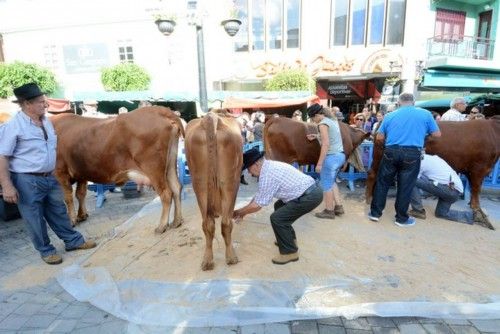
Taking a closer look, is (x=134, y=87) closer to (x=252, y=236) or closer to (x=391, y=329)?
(x=252, y=236)

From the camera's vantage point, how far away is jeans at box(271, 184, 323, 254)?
3205 millimetres

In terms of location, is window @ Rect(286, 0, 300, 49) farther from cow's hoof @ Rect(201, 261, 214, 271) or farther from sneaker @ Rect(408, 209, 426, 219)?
cow's hoof @ Rect(201, 261, 214, 271)

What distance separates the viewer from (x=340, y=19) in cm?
1581

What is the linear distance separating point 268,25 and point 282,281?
51.8 feet

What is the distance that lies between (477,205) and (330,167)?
6.95 ft

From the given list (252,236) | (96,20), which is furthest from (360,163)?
(96,20)

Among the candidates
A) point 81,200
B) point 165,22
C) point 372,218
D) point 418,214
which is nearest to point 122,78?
point 165,22

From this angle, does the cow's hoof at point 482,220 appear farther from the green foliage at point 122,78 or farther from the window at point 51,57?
the window at point 51,57

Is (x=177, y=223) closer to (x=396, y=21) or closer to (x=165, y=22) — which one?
(x=165, y=22)

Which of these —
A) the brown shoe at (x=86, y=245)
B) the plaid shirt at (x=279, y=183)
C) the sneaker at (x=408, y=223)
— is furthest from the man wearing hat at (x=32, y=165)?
the sneaker at (x=408, y=223)

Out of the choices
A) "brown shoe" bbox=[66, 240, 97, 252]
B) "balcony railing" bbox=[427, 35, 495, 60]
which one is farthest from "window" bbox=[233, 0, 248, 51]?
"brown shoe" bbox=[66, 240, 97, 252]

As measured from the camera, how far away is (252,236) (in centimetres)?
388

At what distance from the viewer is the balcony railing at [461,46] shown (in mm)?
14992

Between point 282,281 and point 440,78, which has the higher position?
point 440,78
